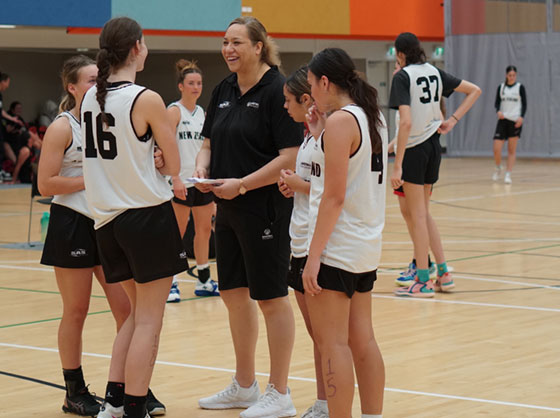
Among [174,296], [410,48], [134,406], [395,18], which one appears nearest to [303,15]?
[395,18]

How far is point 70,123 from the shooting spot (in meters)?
5.06

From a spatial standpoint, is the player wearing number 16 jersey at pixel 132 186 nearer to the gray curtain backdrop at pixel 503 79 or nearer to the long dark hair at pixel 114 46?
the long dark hair at pixel 114 46

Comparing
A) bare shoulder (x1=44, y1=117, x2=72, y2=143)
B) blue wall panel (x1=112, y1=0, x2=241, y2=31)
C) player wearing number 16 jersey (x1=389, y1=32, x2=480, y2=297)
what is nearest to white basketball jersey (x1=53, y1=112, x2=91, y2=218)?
bare shoulder (x1=44, y1=117, x2=72, y2=143)

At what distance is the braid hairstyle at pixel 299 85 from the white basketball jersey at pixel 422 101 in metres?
3.42

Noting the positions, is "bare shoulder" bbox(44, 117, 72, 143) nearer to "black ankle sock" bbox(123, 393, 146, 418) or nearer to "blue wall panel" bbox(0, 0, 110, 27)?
"black ankle sock" bbox(123, 393, 146, 418)

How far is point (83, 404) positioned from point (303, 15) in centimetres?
1887

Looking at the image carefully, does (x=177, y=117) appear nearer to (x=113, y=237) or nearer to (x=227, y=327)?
(x=227, y=327)

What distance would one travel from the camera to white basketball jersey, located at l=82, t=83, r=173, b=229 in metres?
4.42

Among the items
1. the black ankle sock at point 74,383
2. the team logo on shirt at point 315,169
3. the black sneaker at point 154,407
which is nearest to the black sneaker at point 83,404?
the black ankle sock at point 74,383

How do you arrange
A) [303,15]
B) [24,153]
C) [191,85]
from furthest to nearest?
[303,15] → [24,153] → [191,85]

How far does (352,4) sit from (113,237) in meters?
20.4

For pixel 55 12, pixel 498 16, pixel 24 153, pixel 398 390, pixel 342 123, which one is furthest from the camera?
pixel 498 16

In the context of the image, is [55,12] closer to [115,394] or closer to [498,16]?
[498,16]

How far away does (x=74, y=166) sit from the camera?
5.13m
